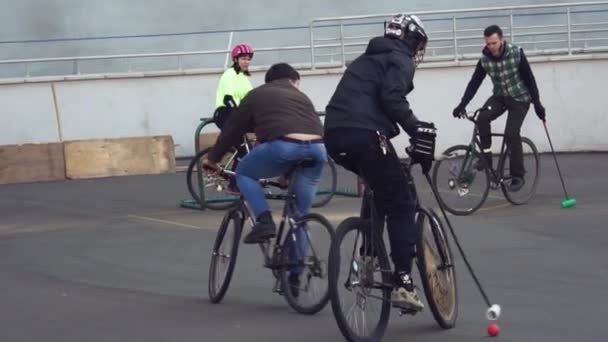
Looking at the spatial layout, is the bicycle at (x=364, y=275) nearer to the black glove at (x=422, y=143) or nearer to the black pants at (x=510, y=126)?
the black glove at (x=422, y=143)

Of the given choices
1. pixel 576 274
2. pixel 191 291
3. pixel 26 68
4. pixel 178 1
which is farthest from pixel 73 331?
pixel 178 1

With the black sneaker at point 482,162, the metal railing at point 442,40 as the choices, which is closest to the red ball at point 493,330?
the black sneaker at point 482,162

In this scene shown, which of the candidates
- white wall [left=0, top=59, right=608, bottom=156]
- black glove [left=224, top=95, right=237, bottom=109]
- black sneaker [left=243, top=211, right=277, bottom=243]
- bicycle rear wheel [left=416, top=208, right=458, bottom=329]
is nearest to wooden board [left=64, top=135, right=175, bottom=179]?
white wall [left=0, top=59, right=608, bottom=156]

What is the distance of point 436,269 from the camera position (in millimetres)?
7672

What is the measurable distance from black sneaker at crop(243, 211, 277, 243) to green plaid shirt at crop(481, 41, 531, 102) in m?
5.85

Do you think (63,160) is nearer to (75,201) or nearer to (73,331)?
(75,201)

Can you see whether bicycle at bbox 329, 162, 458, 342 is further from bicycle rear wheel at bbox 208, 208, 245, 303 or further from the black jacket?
bicycle rear wheel at bbox 208, 208, 245, 303

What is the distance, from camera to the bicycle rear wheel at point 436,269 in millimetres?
7504

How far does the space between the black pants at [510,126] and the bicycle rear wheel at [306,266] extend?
17.7 ft

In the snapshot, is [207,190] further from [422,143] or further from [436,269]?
[422,143]

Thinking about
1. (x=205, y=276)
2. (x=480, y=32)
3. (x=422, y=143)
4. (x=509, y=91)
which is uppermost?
(x=480, y=32)

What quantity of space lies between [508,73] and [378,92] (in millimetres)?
6569

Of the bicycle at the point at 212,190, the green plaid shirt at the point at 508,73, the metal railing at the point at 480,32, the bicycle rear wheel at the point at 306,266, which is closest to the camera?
the bicycle rear wheel at the point at 306,266

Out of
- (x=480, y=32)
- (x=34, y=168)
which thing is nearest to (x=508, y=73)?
(x=34, y=168)
